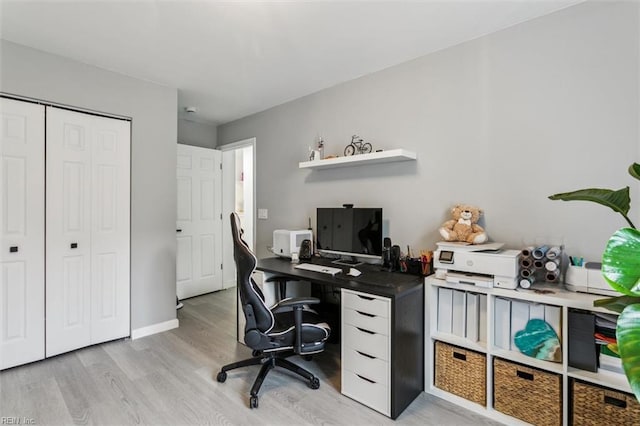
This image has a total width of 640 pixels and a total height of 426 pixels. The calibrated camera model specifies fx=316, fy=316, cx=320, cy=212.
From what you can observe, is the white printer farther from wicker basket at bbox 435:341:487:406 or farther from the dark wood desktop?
wicker basket at bbox 435:341:487:406

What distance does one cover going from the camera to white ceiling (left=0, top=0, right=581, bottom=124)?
6.29 feet

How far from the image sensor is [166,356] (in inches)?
104

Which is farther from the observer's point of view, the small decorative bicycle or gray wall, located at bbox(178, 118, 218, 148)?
gray wall, located at bbox(178, 118, 218, 148)

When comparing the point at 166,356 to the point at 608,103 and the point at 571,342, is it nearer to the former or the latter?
the point at 571,342

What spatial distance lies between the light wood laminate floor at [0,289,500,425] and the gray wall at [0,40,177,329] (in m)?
0.51

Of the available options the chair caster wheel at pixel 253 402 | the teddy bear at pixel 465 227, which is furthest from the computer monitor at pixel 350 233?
the chair caster wheel at pixel 253 402

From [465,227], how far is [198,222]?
341 centimetres

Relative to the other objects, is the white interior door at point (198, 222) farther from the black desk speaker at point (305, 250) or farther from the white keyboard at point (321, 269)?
the white keyboard at point (321, 269)

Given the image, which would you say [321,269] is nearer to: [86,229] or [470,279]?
[470,279]

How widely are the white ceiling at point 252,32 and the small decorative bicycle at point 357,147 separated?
577 mm

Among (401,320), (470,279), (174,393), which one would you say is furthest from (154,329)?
(470,279)

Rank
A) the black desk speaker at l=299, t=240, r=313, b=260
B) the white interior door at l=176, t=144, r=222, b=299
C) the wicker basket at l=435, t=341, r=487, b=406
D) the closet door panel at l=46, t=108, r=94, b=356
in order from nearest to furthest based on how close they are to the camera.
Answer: the wicker basket at l=435, t=341, r=487, b=406 < the closet door panel at l=46, t=108, r=94, b=356 < the black desk speaker at l=299, t=240, r=313, b=260 < the white interior door at l=176, t=144, r=222, b=299

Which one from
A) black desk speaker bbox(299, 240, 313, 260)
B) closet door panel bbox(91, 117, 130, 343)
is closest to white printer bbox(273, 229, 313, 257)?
black desk speaker bbox(299, 240, 313, 260)

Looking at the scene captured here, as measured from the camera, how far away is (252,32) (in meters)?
2.19
